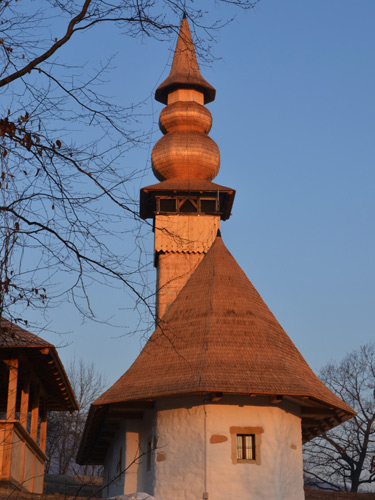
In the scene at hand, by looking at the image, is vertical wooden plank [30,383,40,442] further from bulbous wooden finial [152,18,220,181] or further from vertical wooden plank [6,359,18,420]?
bulbous wooden finial [152,18,220,181]

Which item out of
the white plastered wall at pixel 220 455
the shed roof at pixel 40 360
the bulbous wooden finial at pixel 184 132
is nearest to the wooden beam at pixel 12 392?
the shed roof at pixel 40 360

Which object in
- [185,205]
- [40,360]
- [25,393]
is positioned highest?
[185,205]

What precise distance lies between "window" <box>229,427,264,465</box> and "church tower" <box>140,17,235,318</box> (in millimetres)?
13382

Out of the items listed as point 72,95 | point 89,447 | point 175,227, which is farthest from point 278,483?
point 175,227

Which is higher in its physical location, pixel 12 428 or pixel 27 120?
pixel 27 120

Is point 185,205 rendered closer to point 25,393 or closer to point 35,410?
point 35,410

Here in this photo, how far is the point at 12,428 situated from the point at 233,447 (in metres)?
5.64

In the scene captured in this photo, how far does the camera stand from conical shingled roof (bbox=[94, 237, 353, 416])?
57.1ft

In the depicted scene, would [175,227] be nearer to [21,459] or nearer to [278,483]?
[278,483]

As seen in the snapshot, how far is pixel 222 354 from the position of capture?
18.3 metres

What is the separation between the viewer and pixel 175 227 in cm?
3306

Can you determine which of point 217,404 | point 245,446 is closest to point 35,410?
point 217,404

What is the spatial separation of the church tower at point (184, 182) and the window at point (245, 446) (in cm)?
1337

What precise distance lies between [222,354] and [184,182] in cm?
1708
